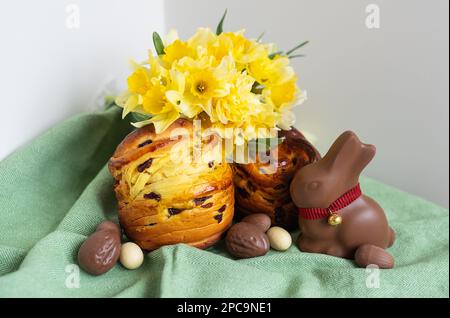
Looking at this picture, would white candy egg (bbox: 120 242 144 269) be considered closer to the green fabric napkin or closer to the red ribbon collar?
the green fabric napkin

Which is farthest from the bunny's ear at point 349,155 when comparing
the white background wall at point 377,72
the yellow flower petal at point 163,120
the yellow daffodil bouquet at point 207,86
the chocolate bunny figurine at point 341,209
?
the white background wall at point 377,72

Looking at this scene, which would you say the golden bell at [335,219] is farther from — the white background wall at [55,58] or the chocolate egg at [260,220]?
the white background wall at [55,58]

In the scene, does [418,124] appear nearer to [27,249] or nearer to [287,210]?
[287,210]

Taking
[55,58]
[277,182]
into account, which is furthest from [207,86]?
[55,58]

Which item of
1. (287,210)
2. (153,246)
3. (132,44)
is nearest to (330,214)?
(287,210)

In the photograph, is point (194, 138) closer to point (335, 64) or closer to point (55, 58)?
point (55, 58)

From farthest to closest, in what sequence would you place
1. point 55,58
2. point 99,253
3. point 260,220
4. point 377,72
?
point 377,72, point 55,58, point 260,220, point 99,253

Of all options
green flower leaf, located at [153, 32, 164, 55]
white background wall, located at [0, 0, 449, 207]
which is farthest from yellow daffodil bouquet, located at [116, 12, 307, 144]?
white background wall, located at [0, 0, 449, 207]
